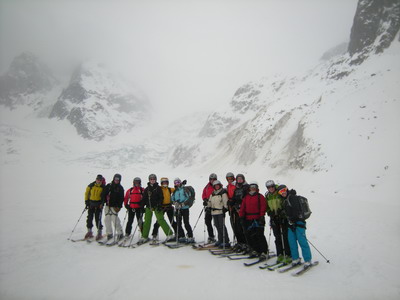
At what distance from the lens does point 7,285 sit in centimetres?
579

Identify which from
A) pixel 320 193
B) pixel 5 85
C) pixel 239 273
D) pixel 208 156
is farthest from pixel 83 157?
pixel 5 85

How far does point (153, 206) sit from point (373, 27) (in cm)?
5159

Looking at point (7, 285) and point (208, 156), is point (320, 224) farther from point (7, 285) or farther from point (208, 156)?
point (208, 156)

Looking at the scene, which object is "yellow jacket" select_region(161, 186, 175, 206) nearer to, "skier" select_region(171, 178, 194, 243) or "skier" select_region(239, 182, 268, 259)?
"skier" select_region(171, 178, 194, 243)

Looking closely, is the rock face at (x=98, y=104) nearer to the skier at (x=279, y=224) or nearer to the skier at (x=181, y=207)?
the skier at (x=181, y=207)

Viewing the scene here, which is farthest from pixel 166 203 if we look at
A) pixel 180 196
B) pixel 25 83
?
pixel 25 83

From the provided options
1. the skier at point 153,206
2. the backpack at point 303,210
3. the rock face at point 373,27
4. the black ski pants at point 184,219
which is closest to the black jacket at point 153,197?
the skier at point 153,206

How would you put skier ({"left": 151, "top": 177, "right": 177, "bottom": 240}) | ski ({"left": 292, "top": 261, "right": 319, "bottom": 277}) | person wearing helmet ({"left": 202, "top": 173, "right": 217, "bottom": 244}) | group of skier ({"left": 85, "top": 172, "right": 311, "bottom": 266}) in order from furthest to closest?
skier ({"left": 151, "top": 177, "right": 177, "bottom": 240})
person wearing helmet ({"left": 202, "top": 173, "right": 217, "bottom": 244})
group of skier ({"left": 85, "top": 172, "right": 311, "bottom": 266})
ski ({"left": 292, "top": 261, "right": 319, "bottom": 277})

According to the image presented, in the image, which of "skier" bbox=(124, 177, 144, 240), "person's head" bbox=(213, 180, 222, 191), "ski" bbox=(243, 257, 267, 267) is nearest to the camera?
"ski" bbox=(243, 257, 267, 267)

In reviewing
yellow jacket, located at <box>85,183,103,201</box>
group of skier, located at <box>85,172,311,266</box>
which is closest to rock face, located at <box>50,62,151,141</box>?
yellow jacket, located at <box>85,183,103,201</box>

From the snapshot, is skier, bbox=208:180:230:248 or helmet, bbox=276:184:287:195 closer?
helmet, bbox=276:184:287:195

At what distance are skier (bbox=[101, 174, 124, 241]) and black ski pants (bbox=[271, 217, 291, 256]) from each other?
6299 millimetres

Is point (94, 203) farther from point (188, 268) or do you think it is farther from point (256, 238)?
point (256, 238)

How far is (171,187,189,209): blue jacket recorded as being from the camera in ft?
30.3
